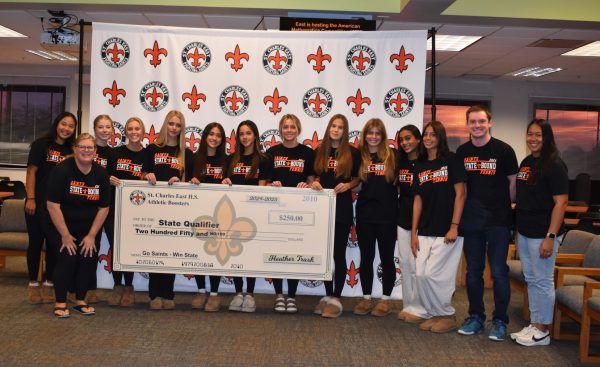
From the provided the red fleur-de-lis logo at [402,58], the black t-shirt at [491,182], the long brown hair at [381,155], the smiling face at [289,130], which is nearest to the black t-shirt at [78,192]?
the smiling face at [289,130]

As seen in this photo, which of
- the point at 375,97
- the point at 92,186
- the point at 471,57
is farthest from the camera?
the point at 471,57

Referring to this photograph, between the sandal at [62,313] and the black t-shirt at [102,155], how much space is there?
46.2 inches

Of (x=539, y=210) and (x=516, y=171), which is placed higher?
(x=516, y=171)

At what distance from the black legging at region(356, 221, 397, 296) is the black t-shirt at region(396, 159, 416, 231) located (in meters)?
0.13

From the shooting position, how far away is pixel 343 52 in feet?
17.8

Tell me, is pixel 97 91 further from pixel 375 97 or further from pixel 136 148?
pixel 375 97

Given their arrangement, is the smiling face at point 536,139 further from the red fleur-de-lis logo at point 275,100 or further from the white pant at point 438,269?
the red fleur-de-lis logo at point 275,100

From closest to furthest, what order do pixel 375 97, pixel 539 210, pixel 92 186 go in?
pixel 539 210, pixel 92 186, pixel 375 97

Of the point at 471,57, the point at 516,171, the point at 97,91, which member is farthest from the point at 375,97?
the point at 471,57

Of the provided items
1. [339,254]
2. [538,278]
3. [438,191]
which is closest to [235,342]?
[339,254]

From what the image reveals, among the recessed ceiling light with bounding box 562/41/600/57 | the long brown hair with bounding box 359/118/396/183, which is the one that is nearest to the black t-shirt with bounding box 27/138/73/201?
the long brown hair with bounding box 359/118/396/183

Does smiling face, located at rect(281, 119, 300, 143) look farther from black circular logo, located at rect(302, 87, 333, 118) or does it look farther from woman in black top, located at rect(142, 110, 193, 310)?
woman in black top, located at rect(142, 110, 193, 310)

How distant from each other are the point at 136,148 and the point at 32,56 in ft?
24.0

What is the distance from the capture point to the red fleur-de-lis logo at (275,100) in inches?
216
